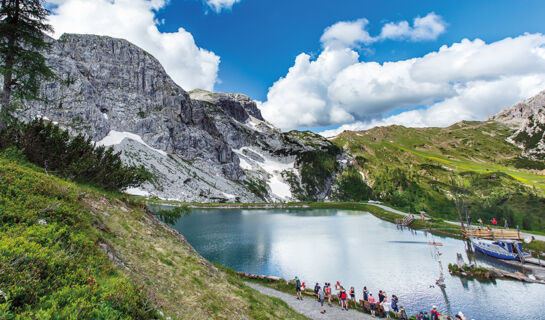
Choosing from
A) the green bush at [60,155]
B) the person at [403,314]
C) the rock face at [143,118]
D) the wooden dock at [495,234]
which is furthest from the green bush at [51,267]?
the rock face at [143,118]

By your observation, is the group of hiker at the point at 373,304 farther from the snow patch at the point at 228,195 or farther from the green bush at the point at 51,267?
the snow patch at the point at 228,195

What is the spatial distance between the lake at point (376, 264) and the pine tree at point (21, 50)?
31145 mm

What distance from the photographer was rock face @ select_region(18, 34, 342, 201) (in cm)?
12644

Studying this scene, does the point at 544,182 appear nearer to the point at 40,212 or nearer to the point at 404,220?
the point at 404,220

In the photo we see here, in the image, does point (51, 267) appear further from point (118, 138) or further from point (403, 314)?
point (118, 138)

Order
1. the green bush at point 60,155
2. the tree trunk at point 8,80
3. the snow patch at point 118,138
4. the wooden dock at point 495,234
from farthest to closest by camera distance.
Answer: the snow patch at point 118,138 < the wooden dock at point 495,234 < the green bush at point 60,155 < the tree trunk at point 8,80

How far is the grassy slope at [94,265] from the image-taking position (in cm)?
486

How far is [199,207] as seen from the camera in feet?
395

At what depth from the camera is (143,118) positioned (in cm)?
15425

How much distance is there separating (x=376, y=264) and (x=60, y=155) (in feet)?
140

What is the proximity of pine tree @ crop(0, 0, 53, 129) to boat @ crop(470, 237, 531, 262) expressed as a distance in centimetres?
6622

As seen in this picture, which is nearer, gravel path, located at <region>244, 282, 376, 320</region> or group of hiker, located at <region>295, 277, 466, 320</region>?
group of hiker, located at <region>295, 277, 466, 320</region>

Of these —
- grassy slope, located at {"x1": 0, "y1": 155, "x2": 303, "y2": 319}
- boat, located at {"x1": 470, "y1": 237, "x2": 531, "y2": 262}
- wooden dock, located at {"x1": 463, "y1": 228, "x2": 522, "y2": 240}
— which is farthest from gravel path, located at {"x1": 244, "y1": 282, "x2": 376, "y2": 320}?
wooden dock, located at {"x1": 463, "y1": 228, "x2": 522, "y2": 240}

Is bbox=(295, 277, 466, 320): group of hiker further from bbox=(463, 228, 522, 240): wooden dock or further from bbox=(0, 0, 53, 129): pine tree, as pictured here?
bbox=(463, 228, 522, 240): wooden dock
